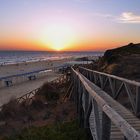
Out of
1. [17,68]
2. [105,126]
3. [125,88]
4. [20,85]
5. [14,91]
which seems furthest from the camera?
[17,68]

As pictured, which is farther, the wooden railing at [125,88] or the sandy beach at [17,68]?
the sandy beach at [17,68]

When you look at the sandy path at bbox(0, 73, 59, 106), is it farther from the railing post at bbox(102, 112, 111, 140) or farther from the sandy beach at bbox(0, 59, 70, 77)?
the railing post at bbox(102, 112, 111, 140)

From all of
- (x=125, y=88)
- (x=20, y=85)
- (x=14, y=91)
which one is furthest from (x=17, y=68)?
(x=125, y=88)

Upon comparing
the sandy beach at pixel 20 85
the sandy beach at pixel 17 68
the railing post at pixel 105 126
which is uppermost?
the railing post at pixel 105 126

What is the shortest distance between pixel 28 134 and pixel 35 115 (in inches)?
221

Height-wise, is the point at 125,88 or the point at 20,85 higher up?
the point at 125,88

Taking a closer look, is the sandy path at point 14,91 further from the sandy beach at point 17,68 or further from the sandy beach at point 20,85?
the sandy beach at point 17,68

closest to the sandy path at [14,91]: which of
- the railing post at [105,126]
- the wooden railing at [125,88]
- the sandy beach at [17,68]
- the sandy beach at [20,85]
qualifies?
the sandy beach at [20,85]

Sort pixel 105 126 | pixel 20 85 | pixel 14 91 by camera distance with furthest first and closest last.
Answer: pixel 20 85 → pixel 14 91 → pixel 105 126

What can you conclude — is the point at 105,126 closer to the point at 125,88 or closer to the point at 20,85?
the point at 125,88

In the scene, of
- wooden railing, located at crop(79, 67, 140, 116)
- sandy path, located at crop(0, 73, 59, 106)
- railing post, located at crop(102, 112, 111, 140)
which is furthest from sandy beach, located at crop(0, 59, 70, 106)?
railing post, located at crop(102, 112, 111, 140)

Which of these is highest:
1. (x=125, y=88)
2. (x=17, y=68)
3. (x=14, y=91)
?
(x=125, y=88)

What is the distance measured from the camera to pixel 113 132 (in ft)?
17.3

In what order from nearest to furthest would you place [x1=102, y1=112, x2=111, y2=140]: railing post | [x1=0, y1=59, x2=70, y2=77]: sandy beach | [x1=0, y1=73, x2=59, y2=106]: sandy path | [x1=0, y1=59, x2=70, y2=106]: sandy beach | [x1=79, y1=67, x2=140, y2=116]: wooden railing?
1. [x1=102, y1=112, x2=111, y2=140]: railing post
2. [x1=79, y1=67, x2=140, y2=116]: wooden railing
3. [x1=0, y1=73, x2=59, y2=106]: sandy path
4. [x1=0, y1=59, x2=70, y2=106]: sandy beach
5. [x1=0, y1=59, x2=70, y2=77]: sandy beach
